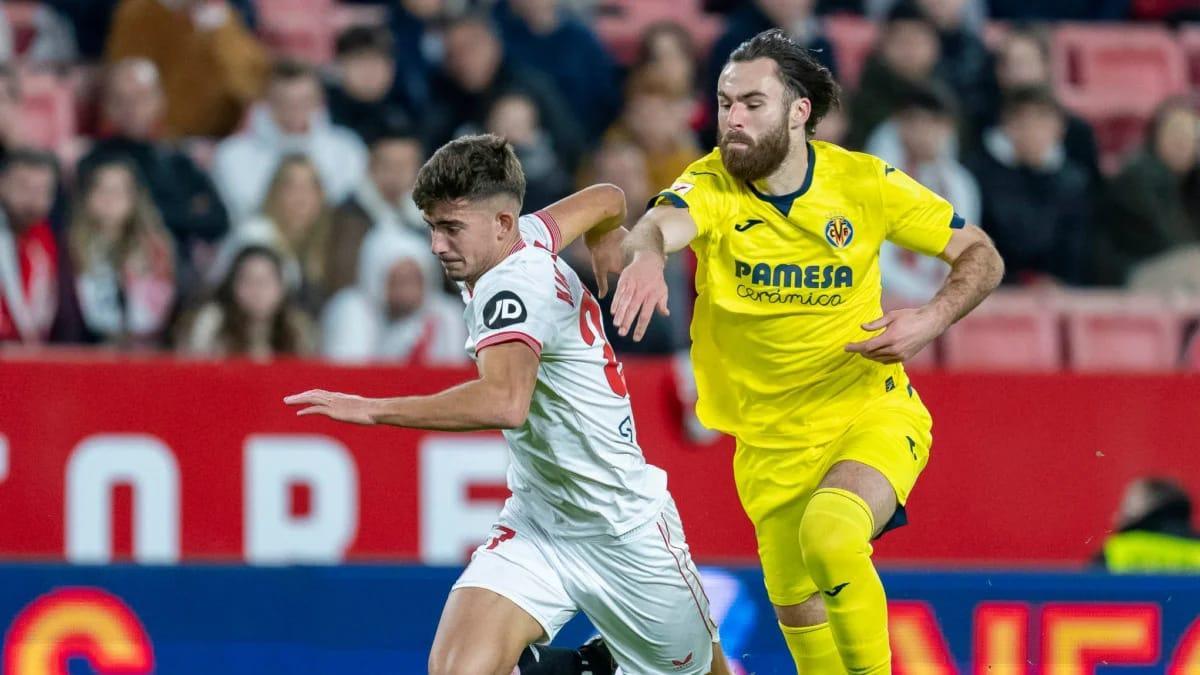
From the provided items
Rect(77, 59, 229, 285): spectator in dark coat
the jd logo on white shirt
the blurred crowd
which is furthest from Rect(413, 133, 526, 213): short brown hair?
Rect(77, 59, 229, 285): spectator in dark coat

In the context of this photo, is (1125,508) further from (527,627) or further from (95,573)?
(95,573)

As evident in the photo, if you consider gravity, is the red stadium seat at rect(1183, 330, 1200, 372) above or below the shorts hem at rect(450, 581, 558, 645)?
below

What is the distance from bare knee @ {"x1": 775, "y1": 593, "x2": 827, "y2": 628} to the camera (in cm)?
652

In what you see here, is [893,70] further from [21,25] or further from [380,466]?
[21,25]

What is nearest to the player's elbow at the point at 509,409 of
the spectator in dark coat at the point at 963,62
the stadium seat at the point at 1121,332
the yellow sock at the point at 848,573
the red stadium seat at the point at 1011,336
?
the yellow sock at the point at 848,573

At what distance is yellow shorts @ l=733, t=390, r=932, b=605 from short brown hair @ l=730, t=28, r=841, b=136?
970 mm

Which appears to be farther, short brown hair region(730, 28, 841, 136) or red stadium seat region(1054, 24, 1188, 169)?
red stadium seat region(1054, 24, 1188, 169)

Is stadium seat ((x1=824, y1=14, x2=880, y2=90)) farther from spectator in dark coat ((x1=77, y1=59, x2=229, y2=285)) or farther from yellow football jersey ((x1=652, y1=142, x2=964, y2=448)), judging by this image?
yellow football jersey ((x1=652, y1=142, x2=964, y2=448))

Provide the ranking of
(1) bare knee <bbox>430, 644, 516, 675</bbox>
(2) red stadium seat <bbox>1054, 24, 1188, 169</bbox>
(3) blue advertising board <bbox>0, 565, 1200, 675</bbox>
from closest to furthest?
(1) bare knee <bbox>430, 644, 516, 675</bbox>
(3) blue advertising board <bbox>0, 565, 1200, 675</bbox>
(2) red stadium seat <bbox>1054, 24, 1188, 169</bbox>

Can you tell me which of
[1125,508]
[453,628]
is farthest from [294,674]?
[1125,508]

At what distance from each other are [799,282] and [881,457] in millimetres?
584

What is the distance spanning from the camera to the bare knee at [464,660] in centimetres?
560

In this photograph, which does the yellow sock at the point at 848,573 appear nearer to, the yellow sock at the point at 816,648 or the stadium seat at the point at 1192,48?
the yellow sock at the point at 816,648

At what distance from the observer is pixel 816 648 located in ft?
21.5
